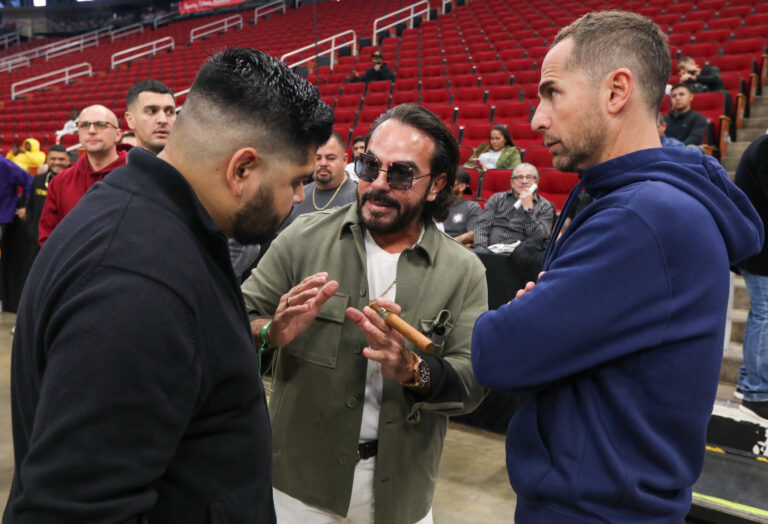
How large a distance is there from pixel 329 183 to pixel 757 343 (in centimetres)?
240

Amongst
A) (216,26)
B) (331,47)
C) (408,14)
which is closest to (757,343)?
(331,47)

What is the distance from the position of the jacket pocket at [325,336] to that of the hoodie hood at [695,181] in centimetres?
65

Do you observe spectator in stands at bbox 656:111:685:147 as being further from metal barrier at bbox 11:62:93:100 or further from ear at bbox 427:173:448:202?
metal barrier at bbox 11:62:93:100

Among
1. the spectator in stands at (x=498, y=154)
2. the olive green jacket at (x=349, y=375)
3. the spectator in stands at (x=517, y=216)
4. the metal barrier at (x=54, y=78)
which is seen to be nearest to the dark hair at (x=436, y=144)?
the olive green jacket at (x=349, y=375)

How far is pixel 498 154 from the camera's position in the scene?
20.8ft

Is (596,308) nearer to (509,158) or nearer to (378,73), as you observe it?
(509,158)

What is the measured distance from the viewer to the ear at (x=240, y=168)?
852mm

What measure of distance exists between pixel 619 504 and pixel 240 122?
32.7 inches

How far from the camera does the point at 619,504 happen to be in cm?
94

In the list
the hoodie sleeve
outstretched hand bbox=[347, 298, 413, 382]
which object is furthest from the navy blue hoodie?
outstretched hand bbox=[347, 298, 413, 382]

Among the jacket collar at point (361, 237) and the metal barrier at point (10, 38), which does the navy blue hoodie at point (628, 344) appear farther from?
the metal barrier at point (10, 38)

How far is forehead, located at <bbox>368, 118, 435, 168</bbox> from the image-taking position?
58.8 inches

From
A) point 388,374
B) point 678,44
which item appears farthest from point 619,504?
point 678,44

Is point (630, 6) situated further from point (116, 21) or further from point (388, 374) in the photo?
point (116, 21)
